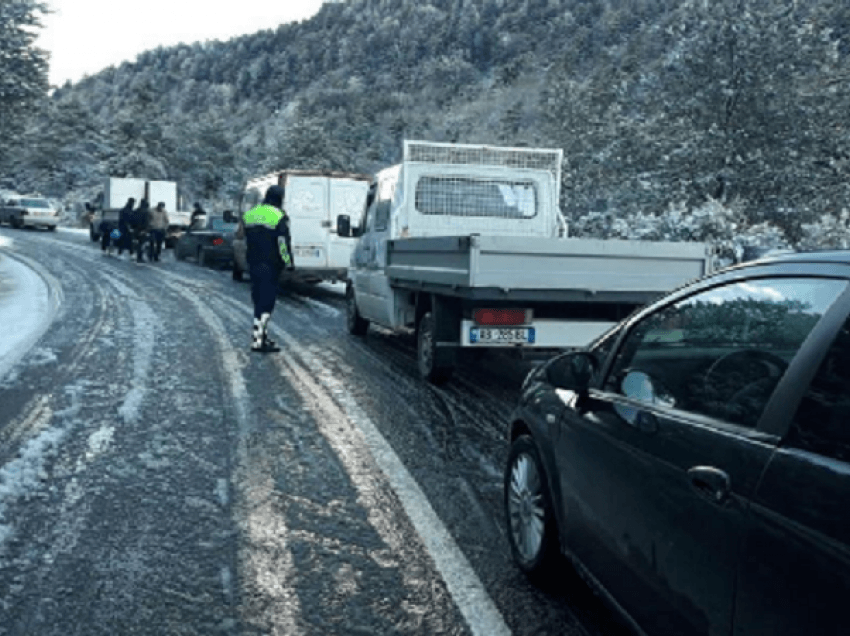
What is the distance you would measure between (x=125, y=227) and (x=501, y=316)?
2128 cm

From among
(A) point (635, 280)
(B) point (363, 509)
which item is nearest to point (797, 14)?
(A) point (635, 280)

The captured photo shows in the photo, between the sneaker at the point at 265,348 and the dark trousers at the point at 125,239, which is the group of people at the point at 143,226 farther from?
the sneaker at the point at 265,348

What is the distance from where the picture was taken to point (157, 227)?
2491 centimetres

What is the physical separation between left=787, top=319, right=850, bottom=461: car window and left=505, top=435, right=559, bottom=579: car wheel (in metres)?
1.64

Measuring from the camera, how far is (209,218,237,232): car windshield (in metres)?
25.1

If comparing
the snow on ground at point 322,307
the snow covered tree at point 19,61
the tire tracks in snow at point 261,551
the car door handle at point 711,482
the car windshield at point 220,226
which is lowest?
the tire tracks in snow at point 261,551

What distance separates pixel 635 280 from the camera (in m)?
7.48

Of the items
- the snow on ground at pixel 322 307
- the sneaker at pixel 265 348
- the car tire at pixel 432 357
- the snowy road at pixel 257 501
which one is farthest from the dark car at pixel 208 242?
the car tire at pixel 432 357

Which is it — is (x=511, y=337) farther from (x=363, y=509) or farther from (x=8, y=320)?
(x=8, y=320)

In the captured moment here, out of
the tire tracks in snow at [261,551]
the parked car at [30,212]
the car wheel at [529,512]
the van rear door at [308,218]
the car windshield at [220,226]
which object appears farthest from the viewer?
the parked car at [30,212]

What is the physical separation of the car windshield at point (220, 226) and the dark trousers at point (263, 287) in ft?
49.0

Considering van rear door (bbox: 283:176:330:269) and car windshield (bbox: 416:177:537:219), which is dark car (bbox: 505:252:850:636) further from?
van rear door (bbox: 283:176:330:269)

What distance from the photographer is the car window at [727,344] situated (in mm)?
2281

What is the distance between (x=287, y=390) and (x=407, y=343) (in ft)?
12.7
